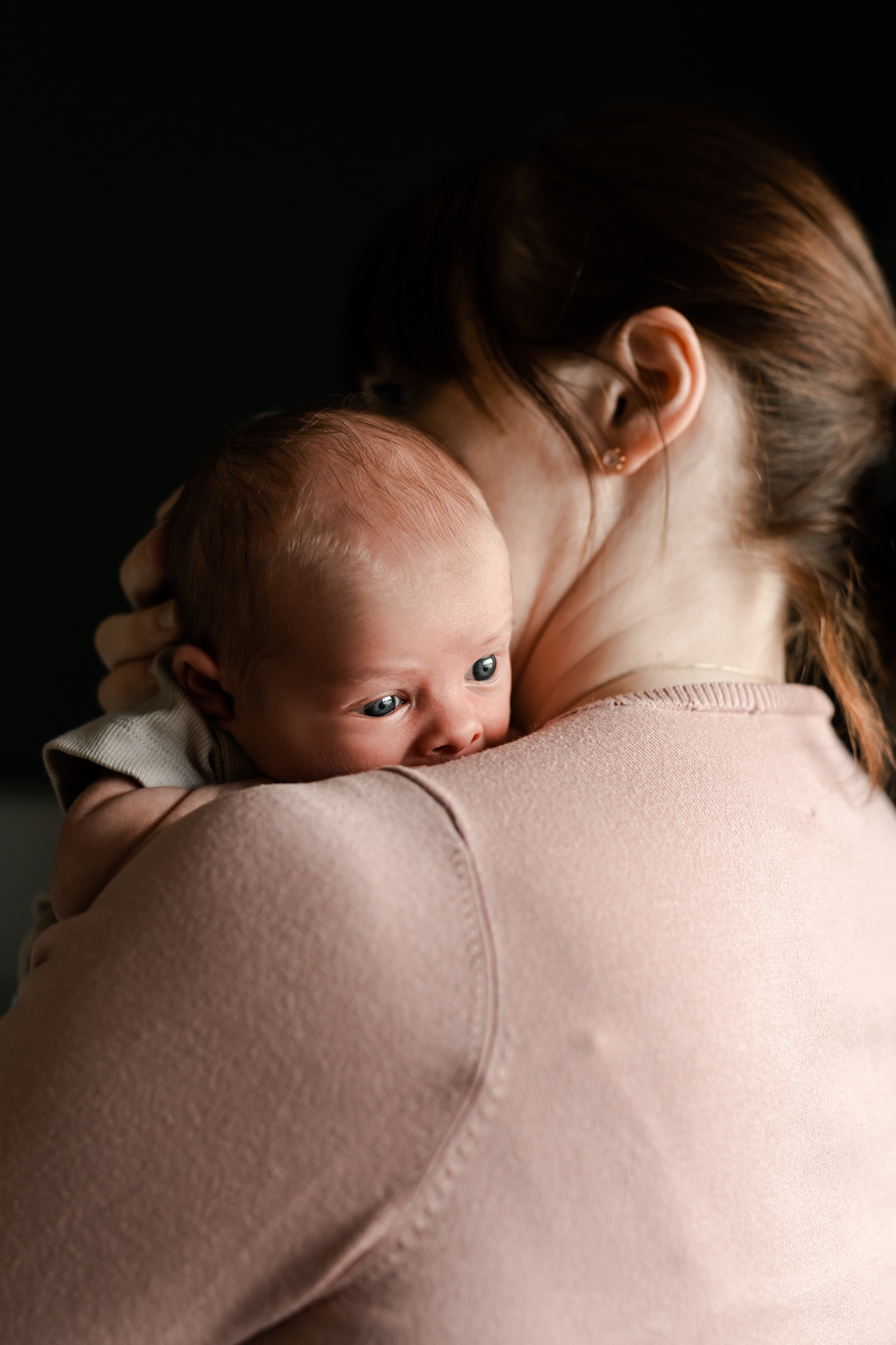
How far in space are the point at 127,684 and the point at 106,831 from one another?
0.29 meters

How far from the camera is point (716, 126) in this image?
1093 mm

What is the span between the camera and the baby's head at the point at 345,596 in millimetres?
884

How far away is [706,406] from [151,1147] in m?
0.76

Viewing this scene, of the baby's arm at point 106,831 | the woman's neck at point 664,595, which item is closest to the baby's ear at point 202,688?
the baby's arm at point 106,831

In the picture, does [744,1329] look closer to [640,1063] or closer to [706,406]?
[640,1063]

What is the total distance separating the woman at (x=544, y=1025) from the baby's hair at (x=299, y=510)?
0.57 ft

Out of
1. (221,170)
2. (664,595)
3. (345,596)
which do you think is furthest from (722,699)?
(221,170)

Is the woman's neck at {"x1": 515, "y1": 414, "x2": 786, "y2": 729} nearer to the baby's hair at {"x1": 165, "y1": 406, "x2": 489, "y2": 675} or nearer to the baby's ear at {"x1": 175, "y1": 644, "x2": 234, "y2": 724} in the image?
the baby's hair at {"x1": 165, "y1": 406, "x2": 489, "y2": 675}

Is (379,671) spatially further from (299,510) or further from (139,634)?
(139,634)

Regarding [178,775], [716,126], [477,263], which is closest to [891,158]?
[716,126]

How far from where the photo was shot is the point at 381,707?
915 millimetres

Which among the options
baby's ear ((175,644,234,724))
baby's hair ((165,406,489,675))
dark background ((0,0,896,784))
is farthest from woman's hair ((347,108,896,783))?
dark background ((0,0,896,784))

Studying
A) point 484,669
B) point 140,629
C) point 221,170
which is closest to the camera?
point 484,669

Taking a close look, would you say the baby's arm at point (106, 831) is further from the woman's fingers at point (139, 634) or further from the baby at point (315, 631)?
the woman's fingers at point (139, 634)
